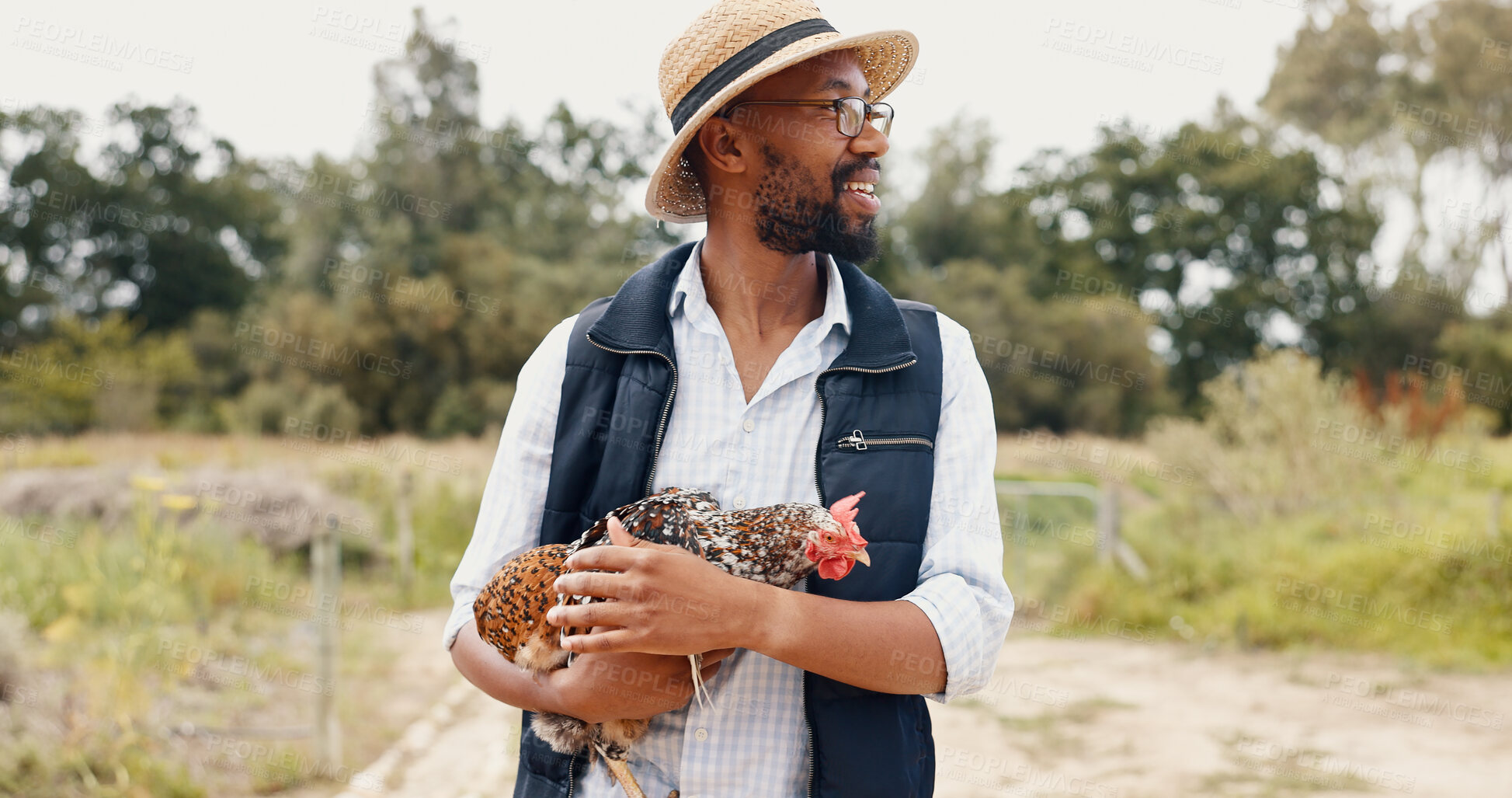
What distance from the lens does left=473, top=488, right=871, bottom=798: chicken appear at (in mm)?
1498

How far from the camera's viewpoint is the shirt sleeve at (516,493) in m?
1.68

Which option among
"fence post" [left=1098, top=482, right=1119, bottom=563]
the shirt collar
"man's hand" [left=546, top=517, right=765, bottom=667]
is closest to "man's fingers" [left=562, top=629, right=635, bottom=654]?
"man's hand" [left=546, top=517, right=765, bottom=667]

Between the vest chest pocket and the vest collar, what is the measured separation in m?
0.12

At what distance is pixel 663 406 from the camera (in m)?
1.69

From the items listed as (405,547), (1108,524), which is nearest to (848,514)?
(405,547)

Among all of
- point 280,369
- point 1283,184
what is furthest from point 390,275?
point 1283,184

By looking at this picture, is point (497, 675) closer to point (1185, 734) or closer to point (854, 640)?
point (854, 640)

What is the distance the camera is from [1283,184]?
2517 cm

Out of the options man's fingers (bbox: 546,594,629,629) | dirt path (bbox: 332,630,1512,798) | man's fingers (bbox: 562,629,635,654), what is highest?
man's fingers (bbox: 546,594,629,629)

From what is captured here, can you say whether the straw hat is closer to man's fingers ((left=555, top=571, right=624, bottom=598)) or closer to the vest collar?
the vest collar

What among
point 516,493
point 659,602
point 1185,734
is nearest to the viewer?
A: point 659,602

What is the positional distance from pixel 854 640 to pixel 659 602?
308 millimetres

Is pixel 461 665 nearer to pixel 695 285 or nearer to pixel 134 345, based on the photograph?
pixel 695 285

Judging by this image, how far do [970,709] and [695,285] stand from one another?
20.8ft
